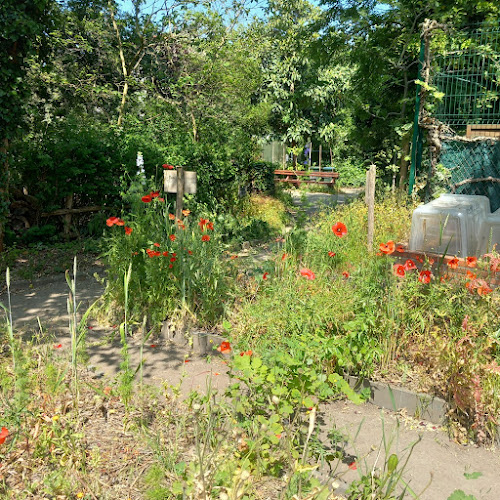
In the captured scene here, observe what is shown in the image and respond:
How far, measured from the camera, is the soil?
8.96ft

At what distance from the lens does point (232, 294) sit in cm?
453

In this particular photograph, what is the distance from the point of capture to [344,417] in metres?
3.36

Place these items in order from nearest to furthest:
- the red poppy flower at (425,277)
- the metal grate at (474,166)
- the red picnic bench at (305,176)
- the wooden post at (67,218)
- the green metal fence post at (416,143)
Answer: the red poppy flower at (425,277)
the wooden post at (67,218)
the metal grate at (474,166)
the green metal fence post at (416,143)
the red picnic bench at (305,176)

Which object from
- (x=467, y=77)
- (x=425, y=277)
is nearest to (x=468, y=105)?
(x=467, y=77)

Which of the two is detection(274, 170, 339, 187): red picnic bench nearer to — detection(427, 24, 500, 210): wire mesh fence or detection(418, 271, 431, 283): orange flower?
detection(427, 24, 500, 210): wire mesh fence

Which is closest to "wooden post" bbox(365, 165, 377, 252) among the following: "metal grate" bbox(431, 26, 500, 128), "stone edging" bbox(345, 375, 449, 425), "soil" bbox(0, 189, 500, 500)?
"stone edging" bbox(345, 375, 449, 425)

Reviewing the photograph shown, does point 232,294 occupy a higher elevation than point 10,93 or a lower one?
lower

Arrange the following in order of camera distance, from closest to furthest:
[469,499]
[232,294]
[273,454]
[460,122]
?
[469,499]
[273,454]
[232,294]
[460,122]

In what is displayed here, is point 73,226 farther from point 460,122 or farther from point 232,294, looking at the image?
point 460,122

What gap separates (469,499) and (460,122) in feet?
26.3

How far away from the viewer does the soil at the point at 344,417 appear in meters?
2.73

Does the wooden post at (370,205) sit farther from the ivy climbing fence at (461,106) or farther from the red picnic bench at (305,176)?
the red picnic bench at (305,176)

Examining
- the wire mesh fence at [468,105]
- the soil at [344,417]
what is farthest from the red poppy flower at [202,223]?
the wire mesh fence at [468,105]

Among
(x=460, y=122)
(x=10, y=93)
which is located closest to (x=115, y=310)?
(x=10, y=93)
